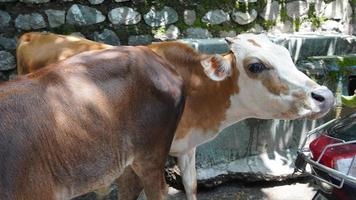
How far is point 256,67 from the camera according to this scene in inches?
127

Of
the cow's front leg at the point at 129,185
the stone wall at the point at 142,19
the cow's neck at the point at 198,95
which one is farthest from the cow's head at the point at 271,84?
the stone wall at the point at 142,19

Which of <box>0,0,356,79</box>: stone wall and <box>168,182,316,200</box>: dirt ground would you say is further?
<box>0,0,356,79</box>: stone wall

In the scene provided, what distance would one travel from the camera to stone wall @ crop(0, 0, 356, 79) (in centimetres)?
459

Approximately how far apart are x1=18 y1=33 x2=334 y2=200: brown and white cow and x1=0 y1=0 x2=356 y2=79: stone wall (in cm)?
92

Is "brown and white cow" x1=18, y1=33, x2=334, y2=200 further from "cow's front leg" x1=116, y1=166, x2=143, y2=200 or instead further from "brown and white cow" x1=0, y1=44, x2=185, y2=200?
"brown and white cow" x1=0, y1=44, x2=185, y2=200

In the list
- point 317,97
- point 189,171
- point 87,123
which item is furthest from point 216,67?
point 87,123

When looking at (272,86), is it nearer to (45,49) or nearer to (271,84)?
(271,84)

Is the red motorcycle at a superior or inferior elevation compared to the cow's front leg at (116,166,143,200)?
superior

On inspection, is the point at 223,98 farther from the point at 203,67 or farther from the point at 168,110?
the point at 168,110

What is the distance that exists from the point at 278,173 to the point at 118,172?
2348 mm

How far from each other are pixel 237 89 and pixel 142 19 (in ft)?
5.76

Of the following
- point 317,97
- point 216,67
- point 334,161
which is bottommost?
point 334,161

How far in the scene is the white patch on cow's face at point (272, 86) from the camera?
307 centimetres

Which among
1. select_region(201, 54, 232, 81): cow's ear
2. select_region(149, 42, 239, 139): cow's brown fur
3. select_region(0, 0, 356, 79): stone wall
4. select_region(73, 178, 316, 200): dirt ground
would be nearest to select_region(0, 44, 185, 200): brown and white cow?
select_region(201, 54, 232, 81): cow's ear
